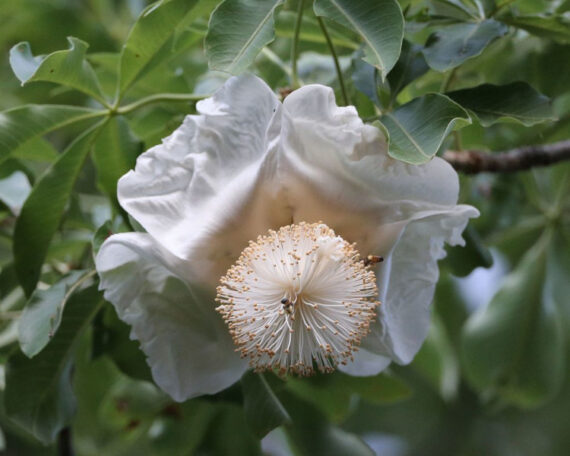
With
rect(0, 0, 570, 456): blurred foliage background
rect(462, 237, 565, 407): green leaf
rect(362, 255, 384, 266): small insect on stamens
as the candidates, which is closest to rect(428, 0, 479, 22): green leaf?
rect(0, 0, 570, 456): blurred foliage background

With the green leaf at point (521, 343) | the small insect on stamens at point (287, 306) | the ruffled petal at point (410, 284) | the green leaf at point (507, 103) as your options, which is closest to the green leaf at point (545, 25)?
the green leaf at point (507, 103)

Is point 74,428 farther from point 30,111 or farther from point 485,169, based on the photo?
point 485,169

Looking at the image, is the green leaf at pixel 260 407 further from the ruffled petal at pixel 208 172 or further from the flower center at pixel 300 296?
the ruffled petal at pixel 208 172

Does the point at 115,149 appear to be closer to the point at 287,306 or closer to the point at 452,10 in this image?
the point at 287,306

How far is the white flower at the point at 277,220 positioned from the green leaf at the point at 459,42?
18cm

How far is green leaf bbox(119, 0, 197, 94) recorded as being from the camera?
Result: 1127 millimetres

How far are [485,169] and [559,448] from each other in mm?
2365

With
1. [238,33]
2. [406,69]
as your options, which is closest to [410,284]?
[406,69]

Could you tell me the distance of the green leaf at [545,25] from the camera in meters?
1.22

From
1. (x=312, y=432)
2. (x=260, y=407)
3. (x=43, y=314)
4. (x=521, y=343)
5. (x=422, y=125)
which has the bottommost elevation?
(x=521, y=343)

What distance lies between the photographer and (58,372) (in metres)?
1.25

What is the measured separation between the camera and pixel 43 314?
110cm

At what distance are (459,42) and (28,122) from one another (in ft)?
2.13

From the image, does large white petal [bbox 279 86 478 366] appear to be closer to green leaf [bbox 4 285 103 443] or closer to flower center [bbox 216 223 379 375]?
flower center [bbox 216 223 379 375]
